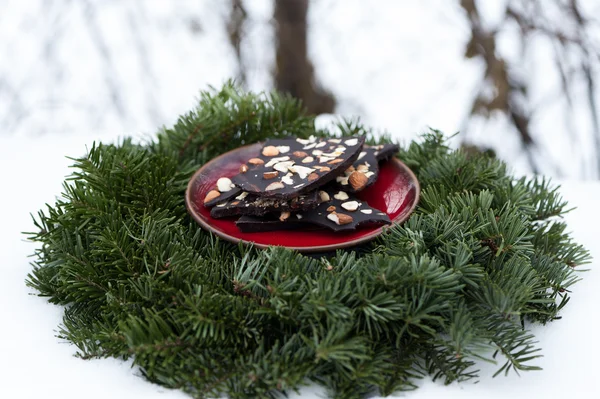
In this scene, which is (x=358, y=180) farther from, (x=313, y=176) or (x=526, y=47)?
(x=526, y=47)

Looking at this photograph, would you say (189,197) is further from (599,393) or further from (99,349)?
(599,393)

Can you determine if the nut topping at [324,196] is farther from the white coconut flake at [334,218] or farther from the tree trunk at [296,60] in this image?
the tree trunk at [296,60]

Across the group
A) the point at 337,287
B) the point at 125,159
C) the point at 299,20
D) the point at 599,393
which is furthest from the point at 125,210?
the point at 299,20

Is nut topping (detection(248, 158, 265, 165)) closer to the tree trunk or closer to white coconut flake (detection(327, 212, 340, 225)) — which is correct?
white coconut flake (detection(327, 212, 340, 225))

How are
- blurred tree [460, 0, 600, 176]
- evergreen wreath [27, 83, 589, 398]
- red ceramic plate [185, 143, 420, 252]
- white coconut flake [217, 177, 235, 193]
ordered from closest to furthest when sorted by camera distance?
evergreen wreath [27, 83, 589, 398]
red ceramic plate [185, 143, 420, 252]
white coconut flake [217, 177, 235, 193]
blurred tree [460, 0, 600, 176]

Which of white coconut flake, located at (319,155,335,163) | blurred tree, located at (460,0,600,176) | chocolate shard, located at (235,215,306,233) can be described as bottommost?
chocolate shard, located at (235,215,306,233)

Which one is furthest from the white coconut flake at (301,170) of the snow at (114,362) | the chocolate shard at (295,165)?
the snow at (114,362)

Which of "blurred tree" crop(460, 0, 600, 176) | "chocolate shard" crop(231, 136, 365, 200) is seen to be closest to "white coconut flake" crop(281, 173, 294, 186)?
"chocolate shard" crop(231, 136, 365, 200)
